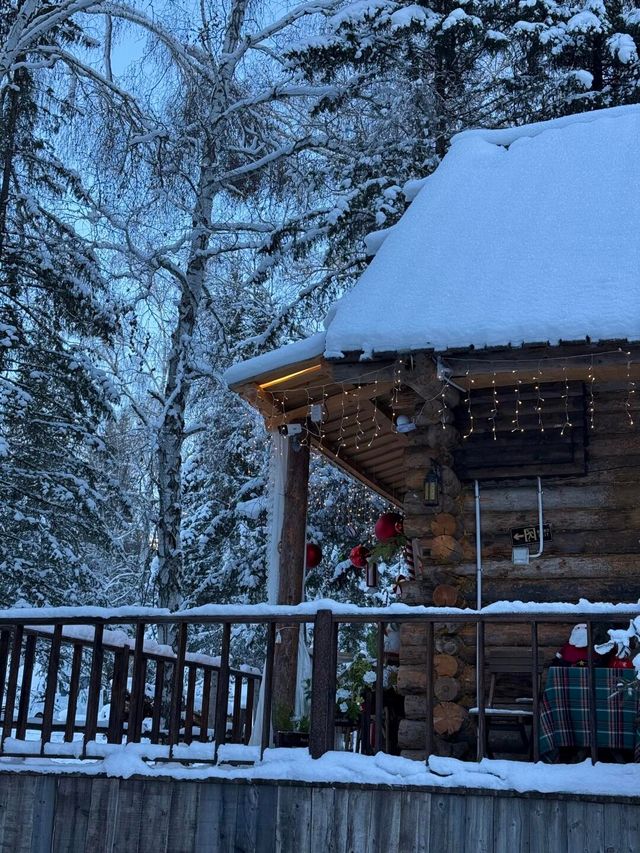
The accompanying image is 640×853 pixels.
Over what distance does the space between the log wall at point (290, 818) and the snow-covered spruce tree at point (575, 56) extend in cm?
1364

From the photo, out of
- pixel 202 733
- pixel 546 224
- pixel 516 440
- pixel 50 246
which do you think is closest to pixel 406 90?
pixel 50 246

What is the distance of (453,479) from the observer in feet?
30.3

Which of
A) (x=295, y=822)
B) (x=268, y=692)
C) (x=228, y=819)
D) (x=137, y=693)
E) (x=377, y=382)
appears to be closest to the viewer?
(x=295, y=822)

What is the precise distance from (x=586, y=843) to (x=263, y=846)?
76.1 inches

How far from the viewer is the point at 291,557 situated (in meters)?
10.4

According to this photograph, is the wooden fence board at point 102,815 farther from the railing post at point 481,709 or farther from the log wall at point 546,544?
the log wall at point 546,544

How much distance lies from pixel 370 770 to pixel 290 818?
22.8 inches

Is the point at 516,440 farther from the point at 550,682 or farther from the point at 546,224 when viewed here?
the point at 550,682

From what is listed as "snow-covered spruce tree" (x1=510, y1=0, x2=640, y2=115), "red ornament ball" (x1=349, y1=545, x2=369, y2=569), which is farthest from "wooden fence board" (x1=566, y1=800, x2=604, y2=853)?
"snow-covered spruce tree" (x1=510, y1=0, x2=640, y2=115)

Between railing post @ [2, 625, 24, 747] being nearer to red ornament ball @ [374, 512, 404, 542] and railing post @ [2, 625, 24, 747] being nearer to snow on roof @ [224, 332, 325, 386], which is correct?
snow on roof @ [224, 332, 325, 386]

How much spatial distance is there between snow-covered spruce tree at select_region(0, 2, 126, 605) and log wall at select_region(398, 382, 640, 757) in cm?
840

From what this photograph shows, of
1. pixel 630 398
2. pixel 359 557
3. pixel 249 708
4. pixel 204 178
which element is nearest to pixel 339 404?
pixel 359 557

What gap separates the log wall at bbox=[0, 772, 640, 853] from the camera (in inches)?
237

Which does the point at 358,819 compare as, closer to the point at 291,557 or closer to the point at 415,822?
the point at 415,822
